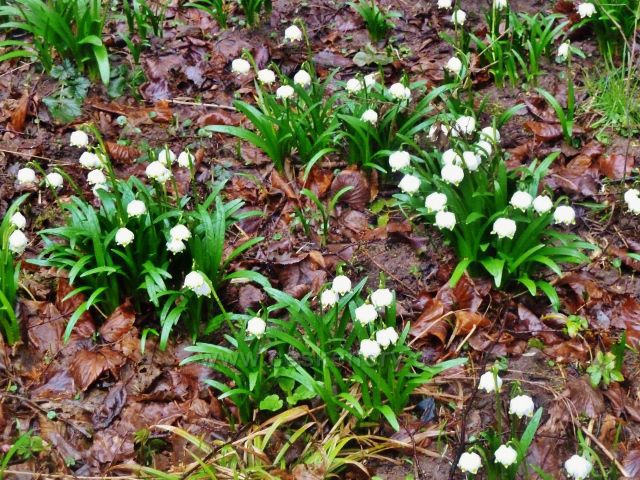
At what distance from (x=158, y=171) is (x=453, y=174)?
4.53ft

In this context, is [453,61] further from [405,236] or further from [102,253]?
[102,253]

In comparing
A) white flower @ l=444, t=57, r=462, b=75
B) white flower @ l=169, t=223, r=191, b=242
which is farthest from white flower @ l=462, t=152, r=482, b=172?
white flower @ l=169, t=223, r=191, b=242

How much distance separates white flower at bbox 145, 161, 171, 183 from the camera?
3570 millimetres

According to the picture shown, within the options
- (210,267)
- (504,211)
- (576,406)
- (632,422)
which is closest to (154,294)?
(210,267)

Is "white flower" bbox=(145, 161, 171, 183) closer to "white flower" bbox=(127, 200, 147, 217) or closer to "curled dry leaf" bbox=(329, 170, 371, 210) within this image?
"white flower" bbox=(127, 200, 147, 217)

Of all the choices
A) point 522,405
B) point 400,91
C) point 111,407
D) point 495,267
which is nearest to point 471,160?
point 495,267

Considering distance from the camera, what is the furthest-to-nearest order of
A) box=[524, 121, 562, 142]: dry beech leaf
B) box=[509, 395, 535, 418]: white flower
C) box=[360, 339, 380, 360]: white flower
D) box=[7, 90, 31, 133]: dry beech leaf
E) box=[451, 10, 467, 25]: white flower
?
box=[7, 90, 31, 133]: dry beech leaf → box=[451, 10, 467, 25]: white flower → box=[524, 121, 562, 142]: dry beech leaf → box=[360, 339, 380, 360]: white flower → box=[509, 395, 535, 418]: white flower

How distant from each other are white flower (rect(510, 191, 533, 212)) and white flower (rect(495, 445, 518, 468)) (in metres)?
1.15

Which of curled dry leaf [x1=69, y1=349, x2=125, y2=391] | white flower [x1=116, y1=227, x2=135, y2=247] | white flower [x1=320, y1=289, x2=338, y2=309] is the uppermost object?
white flower [x1=116, y1=227, x2=135, y2=247]

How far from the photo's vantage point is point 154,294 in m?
3.47

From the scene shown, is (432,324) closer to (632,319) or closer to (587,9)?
(632,319)

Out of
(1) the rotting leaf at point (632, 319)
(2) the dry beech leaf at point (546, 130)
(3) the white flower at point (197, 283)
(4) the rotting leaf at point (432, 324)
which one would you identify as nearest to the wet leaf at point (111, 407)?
(3) the white flower at point (197, 283)

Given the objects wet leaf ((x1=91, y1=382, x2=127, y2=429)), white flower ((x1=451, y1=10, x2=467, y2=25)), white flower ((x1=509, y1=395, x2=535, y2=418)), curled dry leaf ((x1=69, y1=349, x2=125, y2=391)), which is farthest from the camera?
white flower ((x1=451, y1=10, x2=467, y2=25))

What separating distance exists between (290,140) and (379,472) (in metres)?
1.93
